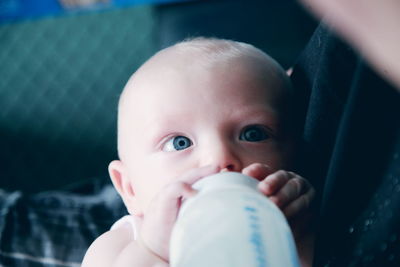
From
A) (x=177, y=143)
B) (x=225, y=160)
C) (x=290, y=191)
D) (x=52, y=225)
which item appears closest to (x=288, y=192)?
(x=290, y=191)

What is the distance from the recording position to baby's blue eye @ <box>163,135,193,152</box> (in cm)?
68

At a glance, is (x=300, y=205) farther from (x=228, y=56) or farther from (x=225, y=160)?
(x=228, y=56)

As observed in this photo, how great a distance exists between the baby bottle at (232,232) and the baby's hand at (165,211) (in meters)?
0.05

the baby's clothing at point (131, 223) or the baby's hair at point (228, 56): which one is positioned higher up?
the baby's hair at point (228, 56)

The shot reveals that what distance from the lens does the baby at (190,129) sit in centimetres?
61

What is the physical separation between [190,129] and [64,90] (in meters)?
1.33

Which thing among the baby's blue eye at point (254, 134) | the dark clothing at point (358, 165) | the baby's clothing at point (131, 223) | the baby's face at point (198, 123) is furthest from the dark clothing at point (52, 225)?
the dark clothing at point (358, 165)

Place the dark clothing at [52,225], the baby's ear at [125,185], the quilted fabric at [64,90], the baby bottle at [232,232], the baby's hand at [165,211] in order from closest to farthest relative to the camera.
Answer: the baby bottle at [232,232] → the baby's hand at [165,211] → the baby's ear at [125,185] → the dark clothing at [52,225] → the quilted fabric at [64,90]

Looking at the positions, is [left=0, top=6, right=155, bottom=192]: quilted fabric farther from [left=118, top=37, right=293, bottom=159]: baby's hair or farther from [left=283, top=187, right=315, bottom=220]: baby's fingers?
[left=283, top=187, right=315, bottom=220]: baby's fingers

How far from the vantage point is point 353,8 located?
0.86 ft

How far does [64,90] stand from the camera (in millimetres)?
1865

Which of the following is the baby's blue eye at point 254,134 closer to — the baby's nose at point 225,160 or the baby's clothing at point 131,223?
the baby's nose at point 225,160

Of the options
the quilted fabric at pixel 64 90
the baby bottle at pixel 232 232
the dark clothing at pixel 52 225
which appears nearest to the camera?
the baby bottle at pixel 232 232

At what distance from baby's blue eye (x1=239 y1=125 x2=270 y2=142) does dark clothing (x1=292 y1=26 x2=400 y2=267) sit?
16cm
